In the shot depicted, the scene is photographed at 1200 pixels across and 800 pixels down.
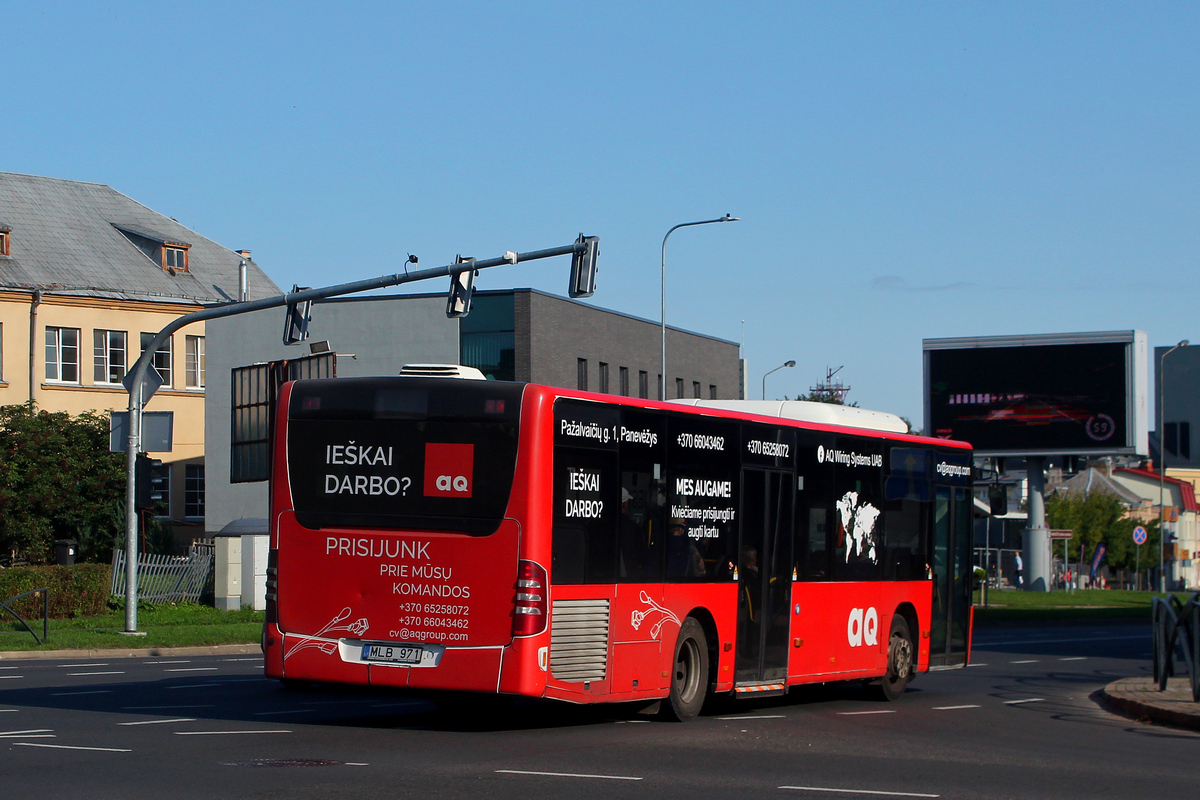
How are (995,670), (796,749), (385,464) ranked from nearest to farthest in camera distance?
(796,749) < (385,464) < (995,670)

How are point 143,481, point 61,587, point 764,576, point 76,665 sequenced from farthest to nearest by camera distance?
1. point 61,587
2. point 143,481
3. point 76,665
4. point 764,576

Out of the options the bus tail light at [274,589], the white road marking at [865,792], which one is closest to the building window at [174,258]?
the bus tail light at [274,589]

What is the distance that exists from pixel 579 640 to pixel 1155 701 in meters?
6.61

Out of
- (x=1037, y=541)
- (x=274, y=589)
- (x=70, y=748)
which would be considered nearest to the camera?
(x=70, y=748)

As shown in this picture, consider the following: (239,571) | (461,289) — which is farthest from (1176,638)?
(239,571)

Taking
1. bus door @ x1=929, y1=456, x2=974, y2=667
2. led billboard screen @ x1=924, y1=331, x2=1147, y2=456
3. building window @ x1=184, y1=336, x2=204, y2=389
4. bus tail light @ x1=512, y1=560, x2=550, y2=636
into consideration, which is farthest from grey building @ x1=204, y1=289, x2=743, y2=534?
bus tail light @ x1=512, y1=560, x2=550, y2=636

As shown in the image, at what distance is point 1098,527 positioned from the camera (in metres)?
95.6

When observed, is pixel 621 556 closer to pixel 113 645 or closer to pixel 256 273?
pixel 113 645

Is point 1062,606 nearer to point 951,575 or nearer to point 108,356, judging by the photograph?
point 951,575

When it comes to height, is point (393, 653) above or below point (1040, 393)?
below

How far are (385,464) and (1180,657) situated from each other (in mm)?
8935

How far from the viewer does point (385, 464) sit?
1303 cm

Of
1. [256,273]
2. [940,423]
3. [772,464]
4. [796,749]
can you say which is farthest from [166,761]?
[256,273]

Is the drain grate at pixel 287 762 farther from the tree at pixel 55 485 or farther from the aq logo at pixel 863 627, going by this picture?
the tree at pixel 55 485
